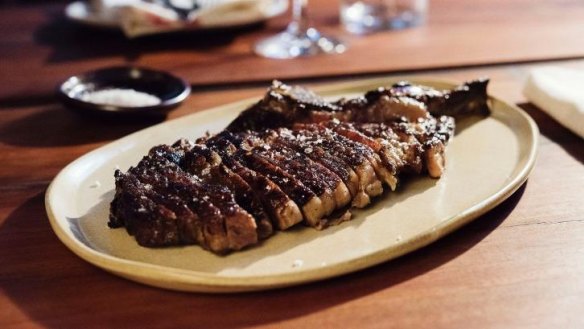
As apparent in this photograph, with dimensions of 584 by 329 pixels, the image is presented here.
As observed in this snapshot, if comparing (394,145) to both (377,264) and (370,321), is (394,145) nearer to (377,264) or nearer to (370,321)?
(377,264)

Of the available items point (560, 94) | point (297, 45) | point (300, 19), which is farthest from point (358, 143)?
point (300, 19)

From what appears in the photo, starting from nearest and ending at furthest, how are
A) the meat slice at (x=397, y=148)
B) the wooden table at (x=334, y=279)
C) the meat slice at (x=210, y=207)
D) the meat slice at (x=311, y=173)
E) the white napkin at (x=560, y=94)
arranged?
the wooden table at (x=334, y=279), the meat slice at (x=210, y=207), the meat slice at (x=311, y=173), the meat slice at (x=397, y=148), the white napkin at (x=560, y=94)

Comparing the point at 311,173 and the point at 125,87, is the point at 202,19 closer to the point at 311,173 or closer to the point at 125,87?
the point at 125,87

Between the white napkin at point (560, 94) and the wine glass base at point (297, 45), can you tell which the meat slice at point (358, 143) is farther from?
the wine glass base at point (297, 45)

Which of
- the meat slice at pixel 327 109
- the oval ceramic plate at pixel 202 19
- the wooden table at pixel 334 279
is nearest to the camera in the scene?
the wooden table at pixel 334 279

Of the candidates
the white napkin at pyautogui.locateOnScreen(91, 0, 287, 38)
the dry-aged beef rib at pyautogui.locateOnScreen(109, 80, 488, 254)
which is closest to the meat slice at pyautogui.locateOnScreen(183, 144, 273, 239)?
the dry-aged beef rib at pyautogui.locateOnScreen(109, 80, 488, 254)

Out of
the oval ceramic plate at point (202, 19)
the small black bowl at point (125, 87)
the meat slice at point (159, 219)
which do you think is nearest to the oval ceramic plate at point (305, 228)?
the meat slice at point (159, 219)

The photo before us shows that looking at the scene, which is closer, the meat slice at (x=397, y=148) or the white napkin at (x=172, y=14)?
the meat slice at (x=397, y=148)
